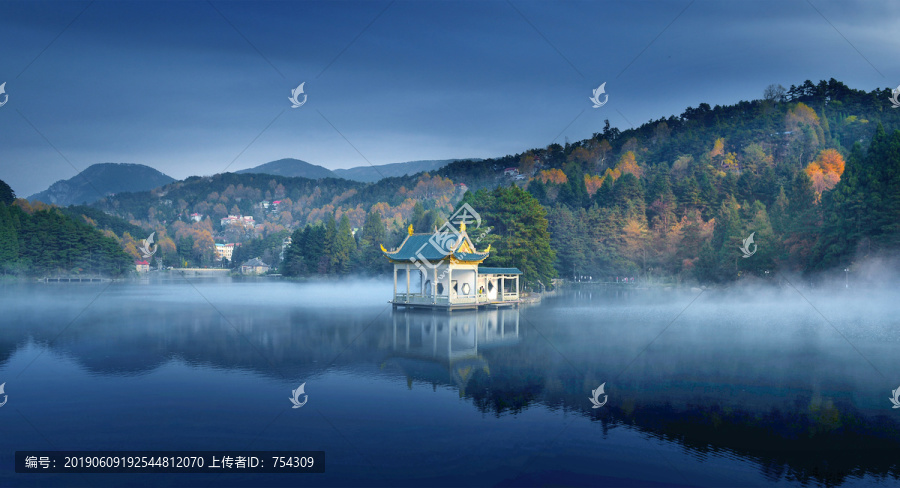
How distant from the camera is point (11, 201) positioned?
8450cm

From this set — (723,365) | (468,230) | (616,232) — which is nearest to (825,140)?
(616,232)

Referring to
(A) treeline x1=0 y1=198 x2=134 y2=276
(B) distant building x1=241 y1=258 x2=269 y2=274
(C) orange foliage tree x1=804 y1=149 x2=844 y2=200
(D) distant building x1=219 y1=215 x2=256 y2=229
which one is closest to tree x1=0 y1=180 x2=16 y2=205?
(A) treeline x1=0 y1=198 x2=134 y2=276

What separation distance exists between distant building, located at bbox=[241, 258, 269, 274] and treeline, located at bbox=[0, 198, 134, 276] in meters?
44.3

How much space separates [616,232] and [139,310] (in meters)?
47.7

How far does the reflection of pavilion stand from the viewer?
60.2ft

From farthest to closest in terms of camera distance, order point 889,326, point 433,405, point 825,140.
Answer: point 825,140, point 889,326, point 433,405

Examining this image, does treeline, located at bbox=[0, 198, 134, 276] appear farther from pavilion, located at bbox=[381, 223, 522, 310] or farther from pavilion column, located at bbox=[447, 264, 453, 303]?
pavilion column, located at bbox=[447, 264, 453, 303]

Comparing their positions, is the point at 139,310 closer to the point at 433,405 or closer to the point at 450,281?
the point at 450,281

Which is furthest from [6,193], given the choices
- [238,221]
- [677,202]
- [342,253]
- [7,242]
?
[238,221]

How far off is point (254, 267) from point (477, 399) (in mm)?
115557

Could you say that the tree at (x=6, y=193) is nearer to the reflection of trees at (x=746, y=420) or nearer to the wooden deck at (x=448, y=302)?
the wooden deck at (x=448, y=302)

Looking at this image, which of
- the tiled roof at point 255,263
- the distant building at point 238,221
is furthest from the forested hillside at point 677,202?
the distant building at point 238,221

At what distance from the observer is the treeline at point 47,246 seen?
215 ft

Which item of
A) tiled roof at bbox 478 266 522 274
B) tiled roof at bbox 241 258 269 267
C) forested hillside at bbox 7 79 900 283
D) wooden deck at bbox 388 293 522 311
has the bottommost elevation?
wooden deck at bbox 388 293 522 311
